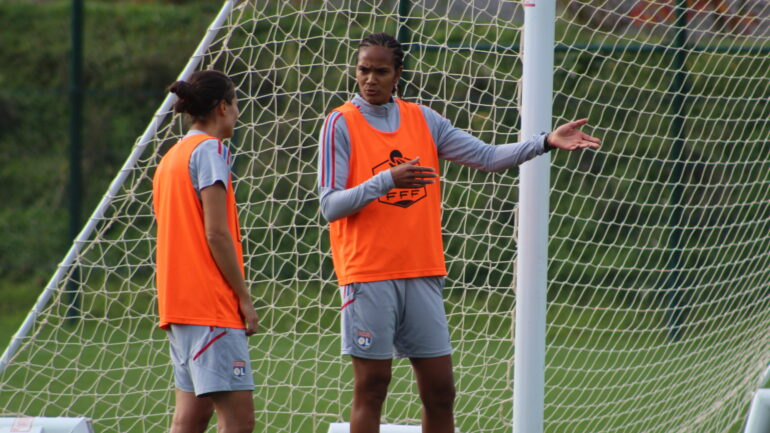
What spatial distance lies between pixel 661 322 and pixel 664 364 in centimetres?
34

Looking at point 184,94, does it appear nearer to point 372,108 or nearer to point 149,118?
point 372,108

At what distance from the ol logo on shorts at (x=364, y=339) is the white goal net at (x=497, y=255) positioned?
3.41 feet

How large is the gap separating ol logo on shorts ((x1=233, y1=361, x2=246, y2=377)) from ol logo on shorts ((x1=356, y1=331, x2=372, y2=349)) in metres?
0.37

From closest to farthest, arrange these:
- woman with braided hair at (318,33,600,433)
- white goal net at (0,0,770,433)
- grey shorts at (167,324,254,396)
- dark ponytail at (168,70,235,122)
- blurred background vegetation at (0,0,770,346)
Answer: grey shorts at (167,324,254,396)
dark ponytail at (168,70,235,122)
woman with braided hair at (318,33,600,433)
white goal net at (0,0,770,433)
blurred background vegetation at (0,0,770,346)

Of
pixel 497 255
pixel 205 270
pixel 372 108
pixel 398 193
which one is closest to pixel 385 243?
pixel 398 193

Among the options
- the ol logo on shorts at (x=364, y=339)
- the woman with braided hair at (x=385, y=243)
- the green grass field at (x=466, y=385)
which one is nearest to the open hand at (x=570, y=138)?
the woman with braided hair at (x=385, y=243)

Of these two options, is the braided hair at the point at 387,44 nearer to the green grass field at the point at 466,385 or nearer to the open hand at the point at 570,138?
the open hand at the point at 570,138

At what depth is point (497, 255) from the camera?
15.4ft

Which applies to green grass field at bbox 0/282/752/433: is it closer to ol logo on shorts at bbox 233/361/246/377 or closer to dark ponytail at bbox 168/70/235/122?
ol logo on shorts at bbox 233/361/246/377

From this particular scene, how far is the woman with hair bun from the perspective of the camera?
270 cm

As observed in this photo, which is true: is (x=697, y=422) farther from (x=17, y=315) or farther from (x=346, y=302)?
(x=17, y=315)

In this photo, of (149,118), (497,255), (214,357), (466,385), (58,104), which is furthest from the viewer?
(58,104)

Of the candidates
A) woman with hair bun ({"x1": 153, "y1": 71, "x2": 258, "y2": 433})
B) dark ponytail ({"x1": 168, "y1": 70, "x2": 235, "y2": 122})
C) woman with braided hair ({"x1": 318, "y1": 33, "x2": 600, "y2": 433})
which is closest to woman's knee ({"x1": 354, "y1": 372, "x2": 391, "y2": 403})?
woman with braided hair ({"x1": 318, "y1": 33, "x2": 600, "y2": 433})

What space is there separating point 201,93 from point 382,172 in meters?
0.60
